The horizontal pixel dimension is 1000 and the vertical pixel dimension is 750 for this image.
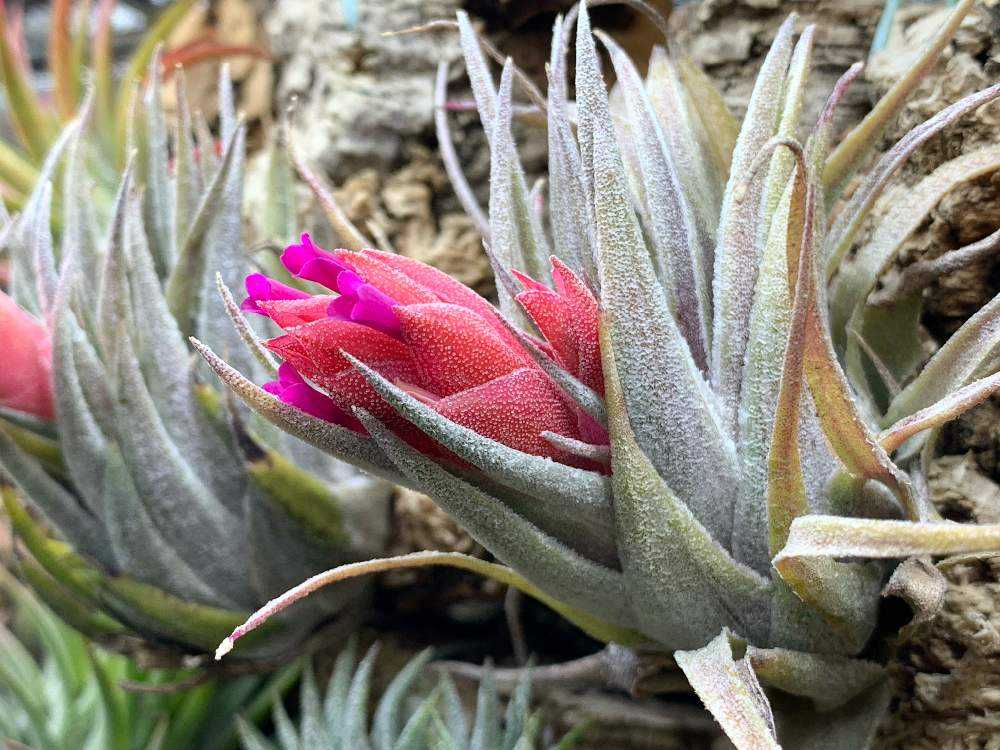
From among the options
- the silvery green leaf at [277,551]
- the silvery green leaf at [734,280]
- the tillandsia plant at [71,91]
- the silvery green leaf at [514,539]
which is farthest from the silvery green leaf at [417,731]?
the tillandsia plant at [71,91]

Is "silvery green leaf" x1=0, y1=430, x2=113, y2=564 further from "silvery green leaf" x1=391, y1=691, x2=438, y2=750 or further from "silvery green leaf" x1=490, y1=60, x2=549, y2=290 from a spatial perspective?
"silvery green leaf" x1=490, y1=60, x2=549, y2=290

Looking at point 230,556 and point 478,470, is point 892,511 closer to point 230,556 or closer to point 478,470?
point 478,470

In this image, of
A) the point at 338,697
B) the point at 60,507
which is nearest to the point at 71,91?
the point at 60,507

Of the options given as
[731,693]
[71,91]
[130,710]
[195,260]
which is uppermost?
[71,91]

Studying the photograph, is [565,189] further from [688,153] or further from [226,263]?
[226,263]

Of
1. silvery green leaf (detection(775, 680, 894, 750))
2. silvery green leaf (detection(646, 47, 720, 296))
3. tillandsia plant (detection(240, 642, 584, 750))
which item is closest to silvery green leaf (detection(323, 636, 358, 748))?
tillandsia plant (detection(240, 642, 584, 750))

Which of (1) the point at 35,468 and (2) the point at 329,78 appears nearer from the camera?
(1) the point at 35,468

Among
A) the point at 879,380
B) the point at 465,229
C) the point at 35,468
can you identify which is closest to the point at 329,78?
the point at 465,229

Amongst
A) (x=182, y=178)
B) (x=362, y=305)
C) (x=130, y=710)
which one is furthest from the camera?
(x=130, y=710)
